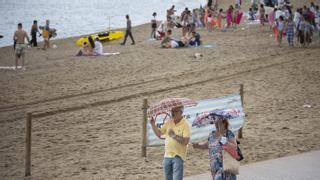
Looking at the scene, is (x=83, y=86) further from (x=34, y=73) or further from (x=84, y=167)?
(x=84, y=167)

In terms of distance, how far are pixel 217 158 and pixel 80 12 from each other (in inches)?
3262

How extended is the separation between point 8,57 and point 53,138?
18.4 metres

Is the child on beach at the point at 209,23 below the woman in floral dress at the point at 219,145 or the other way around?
the other way around

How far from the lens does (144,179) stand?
1009cm

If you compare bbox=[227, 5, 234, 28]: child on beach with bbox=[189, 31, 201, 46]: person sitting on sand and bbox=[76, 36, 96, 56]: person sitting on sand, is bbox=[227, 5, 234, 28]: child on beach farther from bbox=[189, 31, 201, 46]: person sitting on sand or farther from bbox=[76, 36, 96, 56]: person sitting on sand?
bbox=[76, 36, 96, 56]: person sitting on sand

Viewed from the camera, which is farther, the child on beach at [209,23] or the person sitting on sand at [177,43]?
the child on beach at [209,23]

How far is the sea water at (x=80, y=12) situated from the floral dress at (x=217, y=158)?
4985 cm

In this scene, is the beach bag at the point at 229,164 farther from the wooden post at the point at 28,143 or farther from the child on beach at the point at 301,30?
the child on beach at the point at 301,30

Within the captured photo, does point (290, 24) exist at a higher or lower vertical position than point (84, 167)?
higher

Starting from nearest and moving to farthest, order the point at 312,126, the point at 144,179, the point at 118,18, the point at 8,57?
the point at 144,179 < the point at 312,126 < the point at 8,57 < the point at 118,18

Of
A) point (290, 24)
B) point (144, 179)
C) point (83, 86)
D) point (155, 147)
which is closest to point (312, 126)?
point (155, 147)

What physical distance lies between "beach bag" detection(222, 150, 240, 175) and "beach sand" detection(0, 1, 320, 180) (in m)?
2.52

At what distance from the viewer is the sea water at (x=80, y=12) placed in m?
67.8

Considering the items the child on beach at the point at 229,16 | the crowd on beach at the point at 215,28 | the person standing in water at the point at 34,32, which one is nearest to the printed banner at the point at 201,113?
the crowd on beach at the point at 215,28
